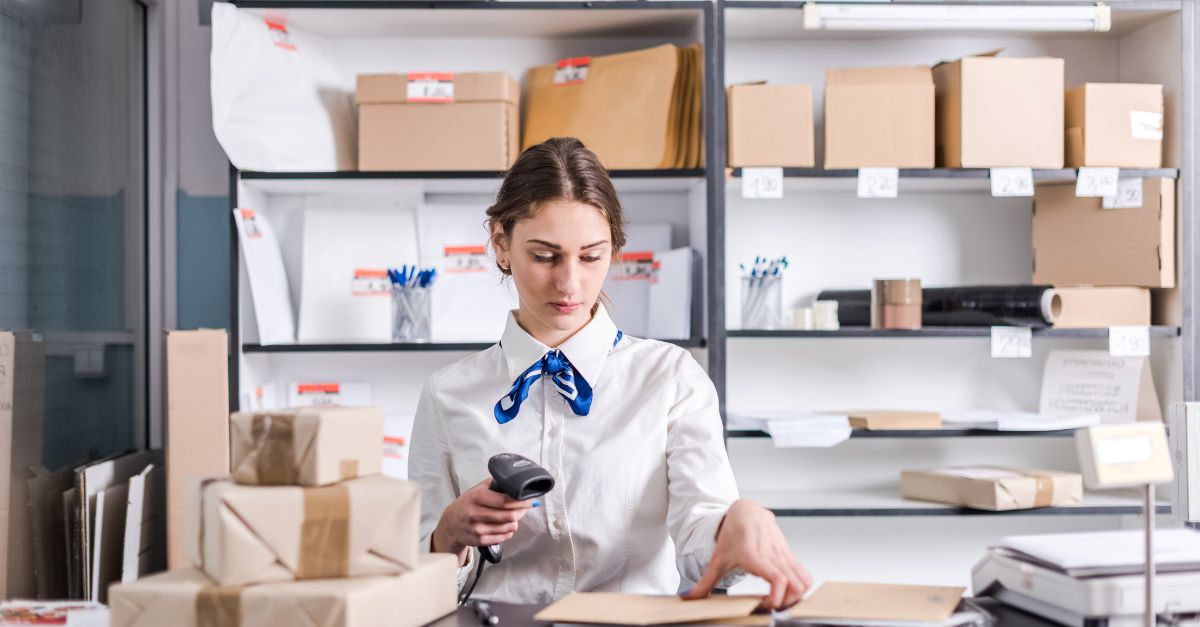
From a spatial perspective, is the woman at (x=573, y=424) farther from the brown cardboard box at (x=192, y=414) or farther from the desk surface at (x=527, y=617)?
the brown cardboard box at (x=192, y=414)

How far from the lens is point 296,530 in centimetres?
101

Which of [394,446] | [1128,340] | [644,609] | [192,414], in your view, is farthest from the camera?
[394,446]

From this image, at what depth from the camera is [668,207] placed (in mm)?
2789

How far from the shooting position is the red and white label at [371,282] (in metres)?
2.70

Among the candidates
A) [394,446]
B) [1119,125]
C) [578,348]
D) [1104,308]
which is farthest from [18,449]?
[1119,125]

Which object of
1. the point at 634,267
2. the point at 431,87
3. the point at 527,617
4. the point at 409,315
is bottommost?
the point at 527,617

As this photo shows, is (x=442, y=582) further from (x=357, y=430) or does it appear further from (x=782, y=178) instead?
(x=782, y=178)

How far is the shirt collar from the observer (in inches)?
62.7

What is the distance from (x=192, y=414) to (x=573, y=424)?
3.67 ft

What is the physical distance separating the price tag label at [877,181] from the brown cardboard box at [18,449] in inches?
76.3

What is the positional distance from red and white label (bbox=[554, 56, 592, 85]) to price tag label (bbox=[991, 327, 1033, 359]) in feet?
4.04

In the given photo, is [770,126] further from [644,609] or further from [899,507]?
[644,609]

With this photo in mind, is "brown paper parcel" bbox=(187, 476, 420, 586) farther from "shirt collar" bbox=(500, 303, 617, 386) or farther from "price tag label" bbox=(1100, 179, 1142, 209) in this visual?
"price tag label" bbox=(1100, 179, 1142, 209)

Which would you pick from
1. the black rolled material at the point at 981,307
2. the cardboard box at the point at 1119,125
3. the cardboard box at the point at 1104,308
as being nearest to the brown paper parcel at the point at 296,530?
the black rolled material at the point at 981,307
